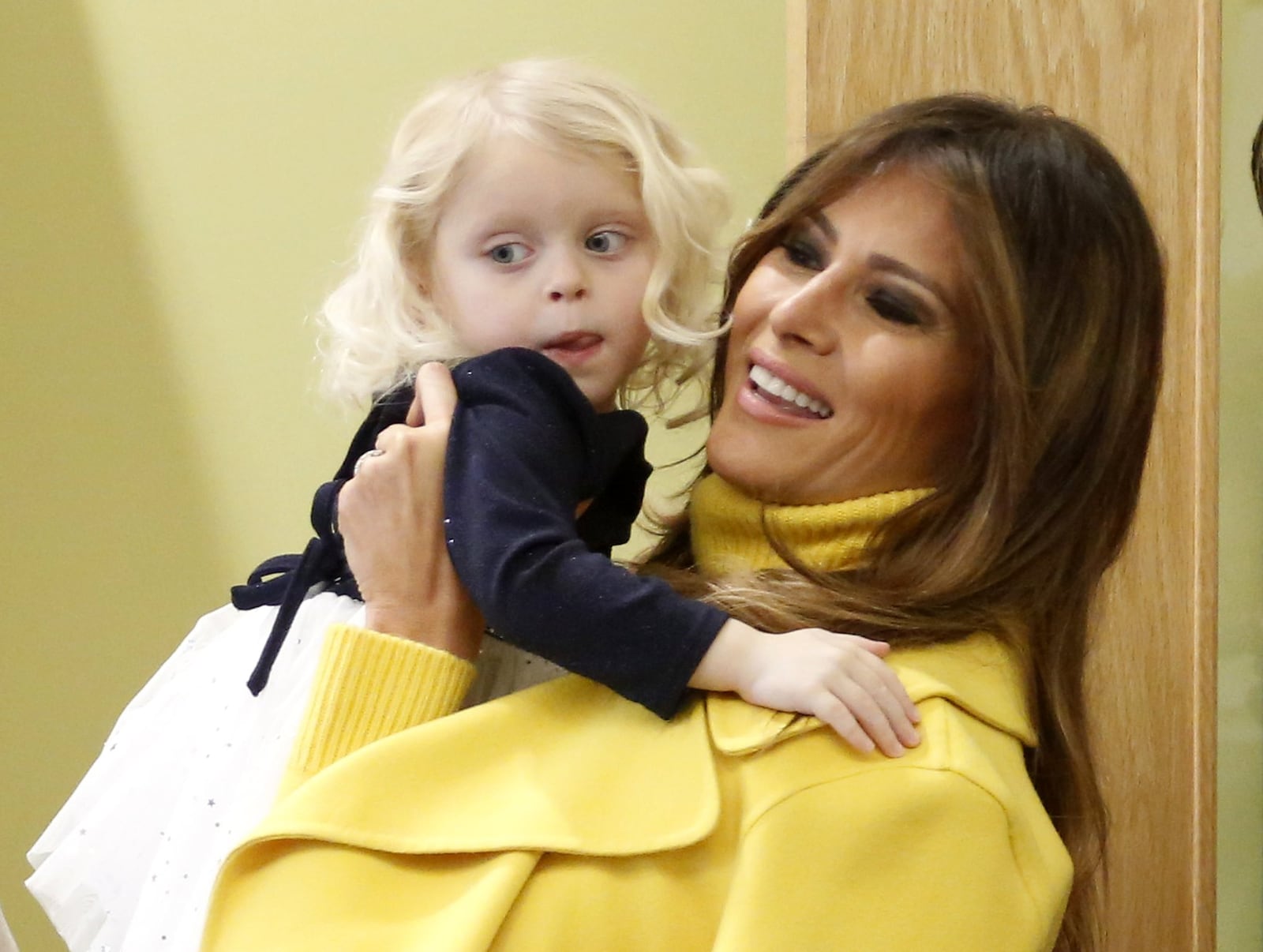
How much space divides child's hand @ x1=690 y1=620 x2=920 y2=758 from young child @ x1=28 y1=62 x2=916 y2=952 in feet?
0.44

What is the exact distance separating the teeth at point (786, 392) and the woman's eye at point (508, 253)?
220mm

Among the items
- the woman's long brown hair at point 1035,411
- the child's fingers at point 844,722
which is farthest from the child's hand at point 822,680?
the woman's long brown hair at point 1035,411

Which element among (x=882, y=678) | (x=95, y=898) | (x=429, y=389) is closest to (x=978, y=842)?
(x=882, y=678)

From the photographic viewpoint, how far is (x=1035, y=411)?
3.45ft

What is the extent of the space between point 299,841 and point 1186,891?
3.50ft

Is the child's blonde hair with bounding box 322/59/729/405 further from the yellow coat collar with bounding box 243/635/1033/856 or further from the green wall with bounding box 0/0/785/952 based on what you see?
the green wall with bounding box 0/0/785/952

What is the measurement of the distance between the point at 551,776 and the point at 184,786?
35 cm

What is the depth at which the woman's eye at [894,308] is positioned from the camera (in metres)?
1.06

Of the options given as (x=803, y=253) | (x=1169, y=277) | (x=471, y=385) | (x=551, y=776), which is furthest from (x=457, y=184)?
(x=1169, y=277)

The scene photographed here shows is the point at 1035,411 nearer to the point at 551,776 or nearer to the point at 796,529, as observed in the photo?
the point at 796,529

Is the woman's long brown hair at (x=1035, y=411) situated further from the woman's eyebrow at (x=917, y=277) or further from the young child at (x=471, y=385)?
the young child at (x=471, y=385)

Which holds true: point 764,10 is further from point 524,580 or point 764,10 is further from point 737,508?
point 524,580

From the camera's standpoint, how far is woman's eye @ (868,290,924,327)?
41.8 inches

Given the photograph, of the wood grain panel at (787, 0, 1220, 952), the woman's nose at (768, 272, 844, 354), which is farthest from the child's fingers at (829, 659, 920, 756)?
the wood grain panel at (787, 0, 1220, 952)
